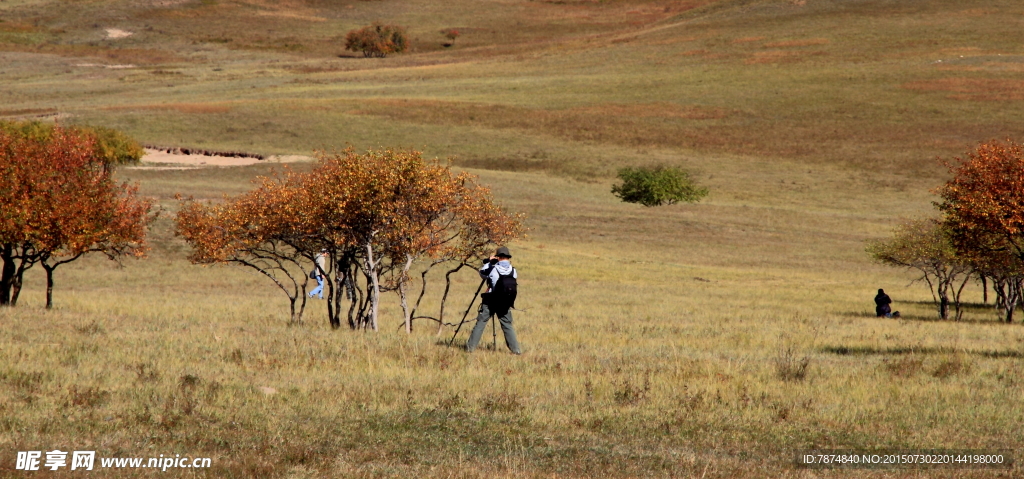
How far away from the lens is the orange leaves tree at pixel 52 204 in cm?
2311

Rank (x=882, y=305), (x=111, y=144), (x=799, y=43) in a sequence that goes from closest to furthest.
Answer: (x=882, y=305)
(x=111, y=144)
(x=799, y=43)

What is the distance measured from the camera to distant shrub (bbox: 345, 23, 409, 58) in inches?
6954

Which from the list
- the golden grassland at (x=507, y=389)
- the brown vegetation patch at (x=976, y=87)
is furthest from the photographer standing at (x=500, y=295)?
the brown vegetation patch at (x=976, y=87)

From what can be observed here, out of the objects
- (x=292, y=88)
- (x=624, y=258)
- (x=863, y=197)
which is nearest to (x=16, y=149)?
(x=624, y=258)

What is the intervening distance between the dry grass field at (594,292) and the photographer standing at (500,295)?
0.52m

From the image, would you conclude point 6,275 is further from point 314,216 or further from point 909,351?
point 909,351

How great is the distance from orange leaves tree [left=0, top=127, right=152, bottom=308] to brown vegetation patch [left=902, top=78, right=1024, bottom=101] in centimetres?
9347

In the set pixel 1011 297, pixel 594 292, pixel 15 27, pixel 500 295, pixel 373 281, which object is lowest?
pixel 594 292

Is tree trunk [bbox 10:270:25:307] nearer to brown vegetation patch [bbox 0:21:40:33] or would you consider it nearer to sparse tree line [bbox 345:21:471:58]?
sparse tree line [bbox 345:21:471:58]

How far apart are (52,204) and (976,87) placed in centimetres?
10060

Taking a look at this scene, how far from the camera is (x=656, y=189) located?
66875 mm

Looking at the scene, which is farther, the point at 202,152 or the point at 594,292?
the point at 202,152

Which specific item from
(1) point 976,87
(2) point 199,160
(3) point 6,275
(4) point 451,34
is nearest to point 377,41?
(4) point 451,34

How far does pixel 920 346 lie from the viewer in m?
22.1
